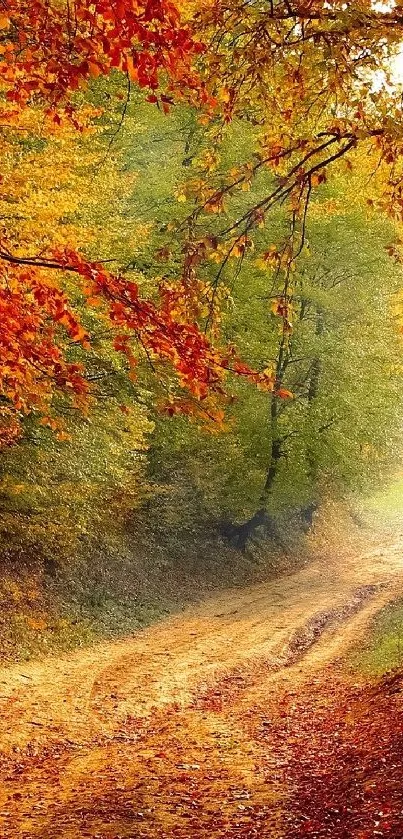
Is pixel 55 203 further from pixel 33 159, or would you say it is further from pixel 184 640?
pixel 184 640

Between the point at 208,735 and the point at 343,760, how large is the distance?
2.45m

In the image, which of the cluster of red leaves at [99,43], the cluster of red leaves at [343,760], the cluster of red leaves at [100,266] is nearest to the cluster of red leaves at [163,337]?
the cluster of red leaves at [100,266]

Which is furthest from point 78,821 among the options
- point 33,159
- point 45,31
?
point 33,159

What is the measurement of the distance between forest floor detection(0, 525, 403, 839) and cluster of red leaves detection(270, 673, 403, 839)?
0.02 m

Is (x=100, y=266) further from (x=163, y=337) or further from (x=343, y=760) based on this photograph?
(x=343, y=760)

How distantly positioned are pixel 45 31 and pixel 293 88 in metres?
2.08

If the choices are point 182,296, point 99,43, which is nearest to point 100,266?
point 182,296

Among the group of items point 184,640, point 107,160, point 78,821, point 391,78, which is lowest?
point 78,821

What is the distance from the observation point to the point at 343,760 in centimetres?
770

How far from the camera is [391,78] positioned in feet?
21.0

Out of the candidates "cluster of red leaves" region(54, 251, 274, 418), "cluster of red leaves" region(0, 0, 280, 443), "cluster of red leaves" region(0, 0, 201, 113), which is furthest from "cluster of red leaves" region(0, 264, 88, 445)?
"cluster of red leaves" region(0, 0, 201, 113)

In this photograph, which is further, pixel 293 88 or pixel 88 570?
pixel 88 570

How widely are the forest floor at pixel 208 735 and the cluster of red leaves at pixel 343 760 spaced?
2cm

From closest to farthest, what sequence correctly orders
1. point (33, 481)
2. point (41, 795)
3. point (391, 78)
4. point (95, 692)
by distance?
point (391, 78) → point (41, 795) → point (95, 692) → point (33, 481)
